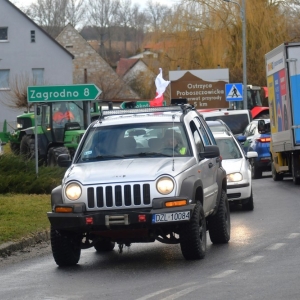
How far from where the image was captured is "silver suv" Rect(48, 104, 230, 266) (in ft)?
33.5

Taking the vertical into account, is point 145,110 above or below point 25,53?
below

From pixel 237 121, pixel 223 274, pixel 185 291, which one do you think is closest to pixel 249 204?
pixel 223 274

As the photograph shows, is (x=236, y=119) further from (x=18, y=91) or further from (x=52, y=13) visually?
(x=52, y=13)

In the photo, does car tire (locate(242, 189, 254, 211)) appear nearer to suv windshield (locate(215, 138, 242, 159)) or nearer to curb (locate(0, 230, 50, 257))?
suv windshield (locate(215, 138, 242, 159))

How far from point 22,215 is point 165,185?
5889 millimetres

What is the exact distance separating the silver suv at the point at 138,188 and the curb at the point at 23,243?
1.52 m

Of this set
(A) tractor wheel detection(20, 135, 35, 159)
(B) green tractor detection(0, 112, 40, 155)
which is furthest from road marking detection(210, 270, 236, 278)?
(B) green tractor detection(0, 112, 40, 155)

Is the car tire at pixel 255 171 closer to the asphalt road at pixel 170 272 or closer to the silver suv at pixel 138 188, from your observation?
the asphalt road at pixel 170 272

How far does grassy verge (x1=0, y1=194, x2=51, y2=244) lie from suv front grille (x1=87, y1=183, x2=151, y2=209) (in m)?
2.89

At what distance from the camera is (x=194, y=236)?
1049 cm

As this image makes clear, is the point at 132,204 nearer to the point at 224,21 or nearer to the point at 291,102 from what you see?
the point at 291,102

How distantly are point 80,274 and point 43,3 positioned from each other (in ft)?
339

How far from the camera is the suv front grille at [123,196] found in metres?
10.2

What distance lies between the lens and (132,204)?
10219 mm
